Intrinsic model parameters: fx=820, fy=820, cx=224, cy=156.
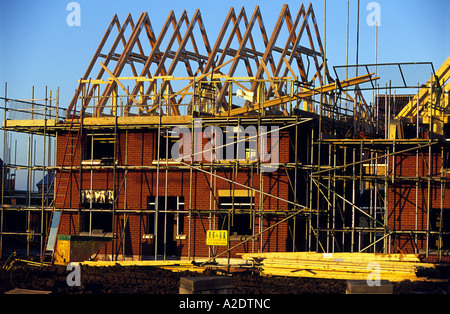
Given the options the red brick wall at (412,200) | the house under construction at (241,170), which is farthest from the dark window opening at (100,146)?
the red brick wall at (412,200)

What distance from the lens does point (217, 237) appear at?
93.0ft

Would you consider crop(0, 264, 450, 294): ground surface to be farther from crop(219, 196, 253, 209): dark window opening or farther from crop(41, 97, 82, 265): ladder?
crop(41, 97, 82, 265): ladder

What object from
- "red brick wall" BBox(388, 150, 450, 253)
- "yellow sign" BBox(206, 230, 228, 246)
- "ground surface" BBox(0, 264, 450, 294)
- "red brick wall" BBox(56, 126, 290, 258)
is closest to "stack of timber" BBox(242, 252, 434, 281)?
"ground surface" BBox(0, 264, 450, 294)

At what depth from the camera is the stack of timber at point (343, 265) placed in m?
24.9

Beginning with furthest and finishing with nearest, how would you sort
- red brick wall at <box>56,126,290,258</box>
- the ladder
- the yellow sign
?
the ladder
red brick wall at <box>56,126,290,258</box>
the yellow sign

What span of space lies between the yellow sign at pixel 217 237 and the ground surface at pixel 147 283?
4.61ft

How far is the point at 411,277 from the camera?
971 inches

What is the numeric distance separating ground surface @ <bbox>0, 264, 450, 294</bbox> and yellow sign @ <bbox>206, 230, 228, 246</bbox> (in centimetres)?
140

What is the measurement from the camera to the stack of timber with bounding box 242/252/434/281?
979 inches

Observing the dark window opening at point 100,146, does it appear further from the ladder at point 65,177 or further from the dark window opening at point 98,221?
the dark window opening at point 98,221

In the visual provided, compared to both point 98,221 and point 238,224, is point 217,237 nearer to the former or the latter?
point 238,224
